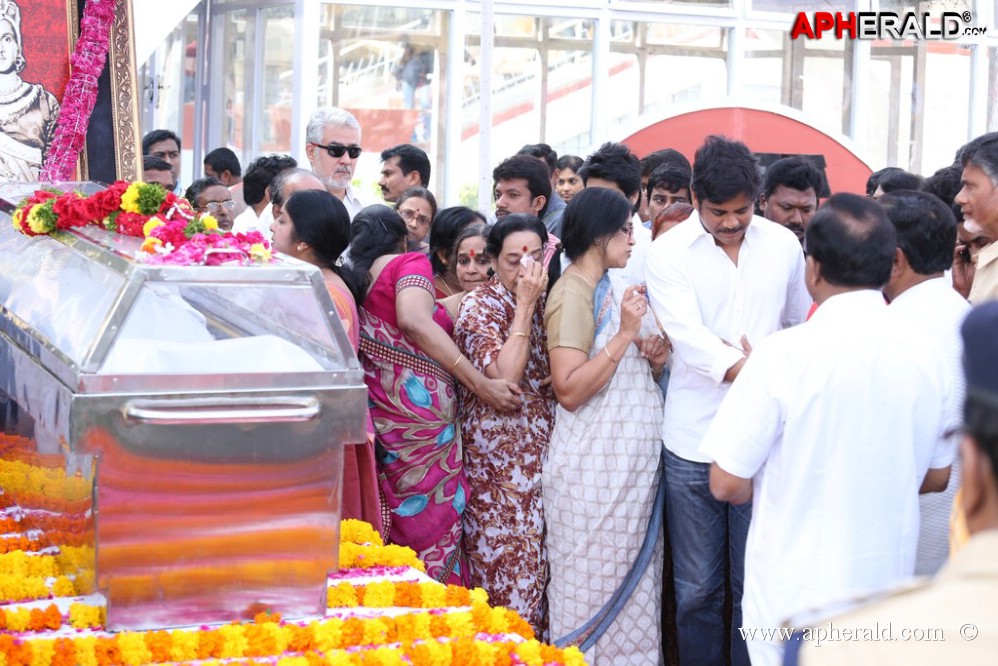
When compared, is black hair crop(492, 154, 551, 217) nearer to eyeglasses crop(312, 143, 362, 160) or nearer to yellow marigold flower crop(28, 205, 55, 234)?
eyeglasses crop(312, 143, 362, 160)

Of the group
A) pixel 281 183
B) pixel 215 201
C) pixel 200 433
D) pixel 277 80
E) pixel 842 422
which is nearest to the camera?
pixel 200 433

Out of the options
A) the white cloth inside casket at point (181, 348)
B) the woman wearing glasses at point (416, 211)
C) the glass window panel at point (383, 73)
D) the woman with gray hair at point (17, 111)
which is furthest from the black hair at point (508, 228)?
the glass window panel at point (383, 73)

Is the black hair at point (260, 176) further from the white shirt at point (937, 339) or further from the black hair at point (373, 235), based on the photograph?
the white shirt at point (937, 339)

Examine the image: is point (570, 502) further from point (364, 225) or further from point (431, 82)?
point (431, 82)

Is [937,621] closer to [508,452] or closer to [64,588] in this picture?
[64,588]

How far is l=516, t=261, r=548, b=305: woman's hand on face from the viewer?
4.08 m

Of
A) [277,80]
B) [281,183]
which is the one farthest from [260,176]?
[277,80]

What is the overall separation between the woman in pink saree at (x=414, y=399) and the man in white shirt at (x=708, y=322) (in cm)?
59

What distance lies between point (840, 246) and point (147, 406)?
1.64m

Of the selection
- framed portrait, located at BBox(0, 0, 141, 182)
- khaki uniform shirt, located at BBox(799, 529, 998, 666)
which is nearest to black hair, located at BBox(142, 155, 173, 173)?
framed portrait, located at BBox(0, 0, 141, 182)

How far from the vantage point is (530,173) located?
5.39 metres

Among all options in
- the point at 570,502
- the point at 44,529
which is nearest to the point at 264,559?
the point at 44,529

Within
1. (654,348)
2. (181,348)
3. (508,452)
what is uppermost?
(181,348)

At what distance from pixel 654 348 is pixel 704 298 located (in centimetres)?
24
